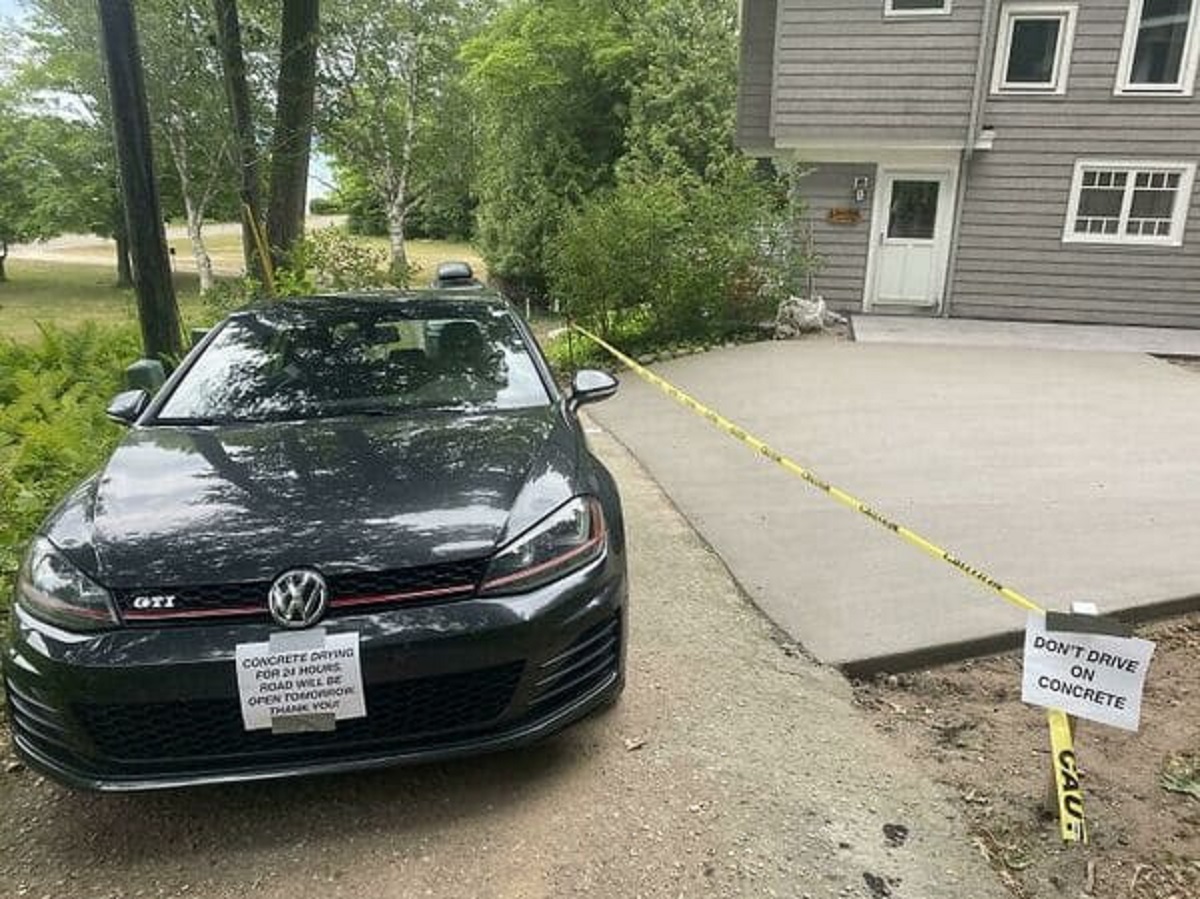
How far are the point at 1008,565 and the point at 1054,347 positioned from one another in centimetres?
762

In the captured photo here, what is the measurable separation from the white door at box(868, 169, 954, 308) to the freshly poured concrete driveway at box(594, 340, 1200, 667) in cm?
326

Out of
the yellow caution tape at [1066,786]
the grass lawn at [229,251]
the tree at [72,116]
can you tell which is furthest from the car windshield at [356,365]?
the grass lawn at [229,251]

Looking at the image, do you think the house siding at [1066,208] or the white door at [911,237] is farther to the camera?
the white door at [911,237]

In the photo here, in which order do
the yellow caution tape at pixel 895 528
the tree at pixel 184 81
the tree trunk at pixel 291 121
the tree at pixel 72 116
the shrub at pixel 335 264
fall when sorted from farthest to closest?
the tree at pixel 72 116 → the tree at pixel 184 81 → the tree trunk at pixel 291 121 → the shrub at pixel 335 264 → the yellow caution tape at pixel 895 528

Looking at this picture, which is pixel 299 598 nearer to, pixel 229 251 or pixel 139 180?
pixel 139 180

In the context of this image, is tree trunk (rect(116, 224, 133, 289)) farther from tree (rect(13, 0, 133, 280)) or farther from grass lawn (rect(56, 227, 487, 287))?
grass lawn (rect(56, 227, 487, 287))

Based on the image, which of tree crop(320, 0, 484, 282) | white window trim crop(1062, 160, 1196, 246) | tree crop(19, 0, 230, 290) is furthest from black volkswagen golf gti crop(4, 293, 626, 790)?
tree crop(320, 0, 484, 282)

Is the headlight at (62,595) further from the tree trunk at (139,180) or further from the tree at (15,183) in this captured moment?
the tree at (15,183)

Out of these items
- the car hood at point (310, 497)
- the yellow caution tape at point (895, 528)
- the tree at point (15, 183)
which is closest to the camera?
the car hood at point (310, 497)

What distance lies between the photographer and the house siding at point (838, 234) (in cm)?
1248

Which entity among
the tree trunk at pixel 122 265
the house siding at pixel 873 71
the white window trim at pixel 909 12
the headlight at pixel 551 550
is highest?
the white window trim at pixel 909 12

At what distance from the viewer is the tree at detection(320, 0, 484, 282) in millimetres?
22016

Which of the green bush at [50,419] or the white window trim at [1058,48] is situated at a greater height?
the white window trim at [1058,48]

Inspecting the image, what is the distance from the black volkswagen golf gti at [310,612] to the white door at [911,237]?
11107mm
